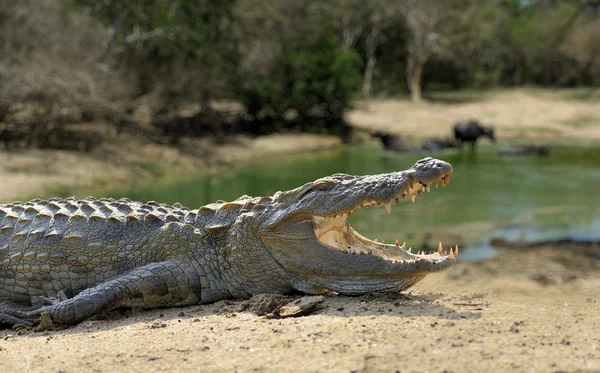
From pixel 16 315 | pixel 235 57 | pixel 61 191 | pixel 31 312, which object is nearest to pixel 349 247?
pixel 31 312

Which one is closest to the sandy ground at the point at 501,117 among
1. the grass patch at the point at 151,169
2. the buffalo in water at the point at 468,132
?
the buffalo in water at the point at 468,132

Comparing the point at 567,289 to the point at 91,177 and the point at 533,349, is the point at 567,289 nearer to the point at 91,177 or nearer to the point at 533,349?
the point at 533,349

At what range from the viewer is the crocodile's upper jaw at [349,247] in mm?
4484

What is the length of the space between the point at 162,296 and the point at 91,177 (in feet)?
33.5

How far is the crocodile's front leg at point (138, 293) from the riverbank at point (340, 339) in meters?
0.08

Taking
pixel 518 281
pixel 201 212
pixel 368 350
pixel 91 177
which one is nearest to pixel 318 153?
pixel 91 177

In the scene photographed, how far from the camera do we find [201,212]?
5.08 meters

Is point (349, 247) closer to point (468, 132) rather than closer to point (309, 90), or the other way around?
point (468, 132)

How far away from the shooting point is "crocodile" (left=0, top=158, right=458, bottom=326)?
4617 mm

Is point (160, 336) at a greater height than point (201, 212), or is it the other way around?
point (201, 212)

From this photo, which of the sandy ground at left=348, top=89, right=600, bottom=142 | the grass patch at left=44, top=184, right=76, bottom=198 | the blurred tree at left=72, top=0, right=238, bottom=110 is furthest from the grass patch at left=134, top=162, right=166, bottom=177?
the sandy ground at left=348, top=89, right=600, bottom=142

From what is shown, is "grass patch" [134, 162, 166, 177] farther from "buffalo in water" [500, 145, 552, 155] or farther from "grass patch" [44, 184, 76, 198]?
"buffalo in water" [500, 145, 552, 155]

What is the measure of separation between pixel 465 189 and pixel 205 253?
30.2 feet

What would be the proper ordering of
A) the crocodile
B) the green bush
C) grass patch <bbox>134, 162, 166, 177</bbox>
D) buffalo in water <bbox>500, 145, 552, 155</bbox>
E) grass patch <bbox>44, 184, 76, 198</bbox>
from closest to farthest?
the crocodile, grass patch <bbox>44, 184, 76, 198</bbox>, grass patch <bbox>134, 162, 166, 177</bbox>, buffalo in water <bbox>500, 145, 552, 155</bbox>, the green bush
